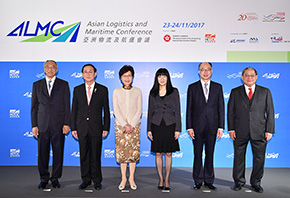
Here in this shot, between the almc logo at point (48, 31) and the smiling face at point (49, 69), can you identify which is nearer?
the smiling face at point (49, 69)

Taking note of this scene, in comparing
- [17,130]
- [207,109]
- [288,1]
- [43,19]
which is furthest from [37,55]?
[288,1]

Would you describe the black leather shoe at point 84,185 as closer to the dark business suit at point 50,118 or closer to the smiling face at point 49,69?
the dark business suit at point 50,118

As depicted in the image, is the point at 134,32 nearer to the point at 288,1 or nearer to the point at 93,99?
the point at 93,99

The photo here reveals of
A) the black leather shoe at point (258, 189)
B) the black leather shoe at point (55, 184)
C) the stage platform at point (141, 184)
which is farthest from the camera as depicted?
the black leather shoe at point (55, 184)

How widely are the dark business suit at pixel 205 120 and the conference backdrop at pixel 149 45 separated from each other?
1.32 meters

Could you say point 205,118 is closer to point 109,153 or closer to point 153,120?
point 153,120

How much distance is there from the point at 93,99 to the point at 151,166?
210cm

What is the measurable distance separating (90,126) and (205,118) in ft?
→ 5.23

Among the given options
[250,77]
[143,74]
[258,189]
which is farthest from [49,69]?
[258,189]

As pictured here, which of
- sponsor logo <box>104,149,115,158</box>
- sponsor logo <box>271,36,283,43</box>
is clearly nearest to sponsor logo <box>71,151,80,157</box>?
sponsor logo <box>104,149,115,158</box>

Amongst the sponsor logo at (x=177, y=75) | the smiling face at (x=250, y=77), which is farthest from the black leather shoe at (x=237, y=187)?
the sponsor logo at (x=177, y=75)

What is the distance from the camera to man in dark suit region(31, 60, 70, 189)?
3389 mm

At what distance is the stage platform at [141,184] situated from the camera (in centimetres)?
322

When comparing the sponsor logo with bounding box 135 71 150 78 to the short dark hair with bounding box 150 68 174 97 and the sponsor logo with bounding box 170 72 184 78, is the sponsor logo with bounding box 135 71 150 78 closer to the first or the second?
the sponsor logo with bounding box 170 72 184 78
